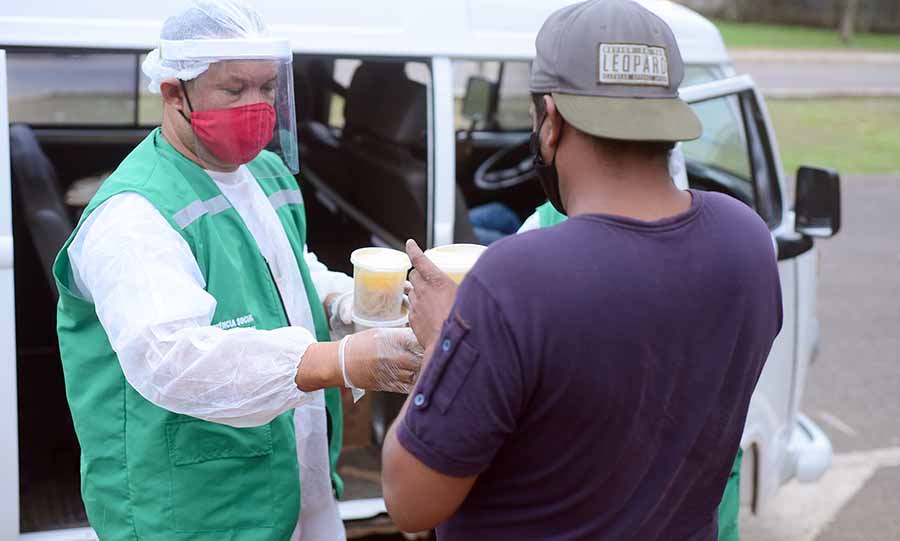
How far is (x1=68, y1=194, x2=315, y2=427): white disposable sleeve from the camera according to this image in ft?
6.75

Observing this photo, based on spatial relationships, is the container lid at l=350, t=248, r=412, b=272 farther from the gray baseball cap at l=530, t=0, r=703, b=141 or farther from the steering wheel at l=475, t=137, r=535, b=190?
the steering wheel at l=475, t=137, r=535, b=190

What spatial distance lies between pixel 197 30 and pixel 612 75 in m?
1.11

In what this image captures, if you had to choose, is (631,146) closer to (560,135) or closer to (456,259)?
(560,135)

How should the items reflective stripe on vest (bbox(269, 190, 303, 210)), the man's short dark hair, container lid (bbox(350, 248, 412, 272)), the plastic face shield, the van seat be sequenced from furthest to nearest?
1. the van seat
2. reflective stripe on vest (bbox(269, 190, 303, 210))
3. the plastic face shield
4. container lid (bbox(350, 248, 412, 272))
5. the man's short dark hair

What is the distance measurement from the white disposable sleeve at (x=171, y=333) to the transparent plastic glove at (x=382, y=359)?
0.13 meters

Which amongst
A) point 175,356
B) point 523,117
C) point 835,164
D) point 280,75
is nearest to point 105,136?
point 523,117

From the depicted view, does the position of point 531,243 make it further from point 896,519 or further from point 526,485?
point 896,519

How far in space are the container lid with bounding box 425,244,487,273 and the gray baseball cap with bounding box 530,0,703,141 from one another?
0.45 metres

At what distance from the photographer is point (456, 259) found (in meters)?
2.06

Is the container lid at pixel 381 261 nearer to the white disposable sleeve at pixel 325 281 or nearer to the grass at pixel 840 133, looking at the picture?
the white disposable sleeve at pixel 325 281

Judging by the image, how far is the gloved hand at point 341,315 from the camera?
2.66 m

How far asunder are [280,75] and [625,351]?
1300 mm

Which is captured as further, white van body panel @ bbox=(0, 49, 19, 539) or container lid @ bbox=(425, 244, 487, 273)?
white van body panel @ bbox=(0, 49, 19, 539)

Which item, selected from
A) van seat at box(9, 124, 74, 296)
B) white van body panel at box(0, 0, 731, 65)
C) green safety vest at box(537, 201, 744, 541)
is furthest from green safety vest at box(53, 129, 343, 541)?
van seat at box(9, 124, 74, 296)
